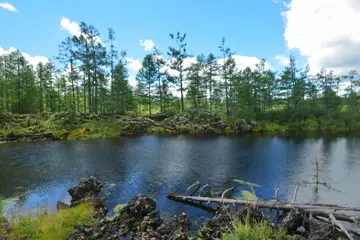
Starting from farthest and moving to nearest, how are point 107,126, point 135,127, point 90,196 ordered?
point 135,127
point 107,126
point 90,196

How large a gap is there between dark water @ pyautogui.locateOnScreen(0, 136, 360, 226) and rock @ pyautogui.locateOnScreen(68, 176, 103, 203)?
41.2 inches

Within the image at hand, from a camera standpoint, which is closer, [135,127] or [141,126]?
[135,127]

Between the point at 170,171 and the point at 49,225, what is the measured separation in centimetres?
1009

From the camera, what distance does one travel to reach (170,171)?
682 inches

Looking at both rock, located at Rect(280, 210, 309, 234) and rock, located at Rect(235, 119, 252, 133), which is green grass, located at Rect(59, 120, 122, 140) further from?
rock, located at Rect(280, 210, 309, 234)

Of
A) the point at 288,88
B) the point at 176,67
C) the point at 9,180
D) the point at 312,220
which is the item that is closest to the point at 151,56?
the point at 176,67

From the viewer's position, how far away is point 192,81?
2127 inches

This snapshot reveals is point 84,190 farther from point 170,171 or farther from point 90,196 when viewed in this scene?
point 170,171

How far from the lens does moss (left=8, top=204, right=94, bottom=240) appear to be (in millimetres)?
7684

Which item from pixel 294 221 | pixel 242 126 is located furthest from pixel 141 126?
pixel 294 221

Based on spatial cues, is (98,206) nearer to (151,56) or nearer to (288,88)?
(151,56)

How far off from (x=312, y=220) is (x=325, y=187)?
7.20 meters

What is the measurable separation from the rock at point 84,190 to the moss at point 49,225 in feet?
7.09

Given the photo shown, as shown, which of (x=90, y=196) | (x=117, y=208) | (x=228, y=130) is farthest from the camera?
(x=228, y=130)
